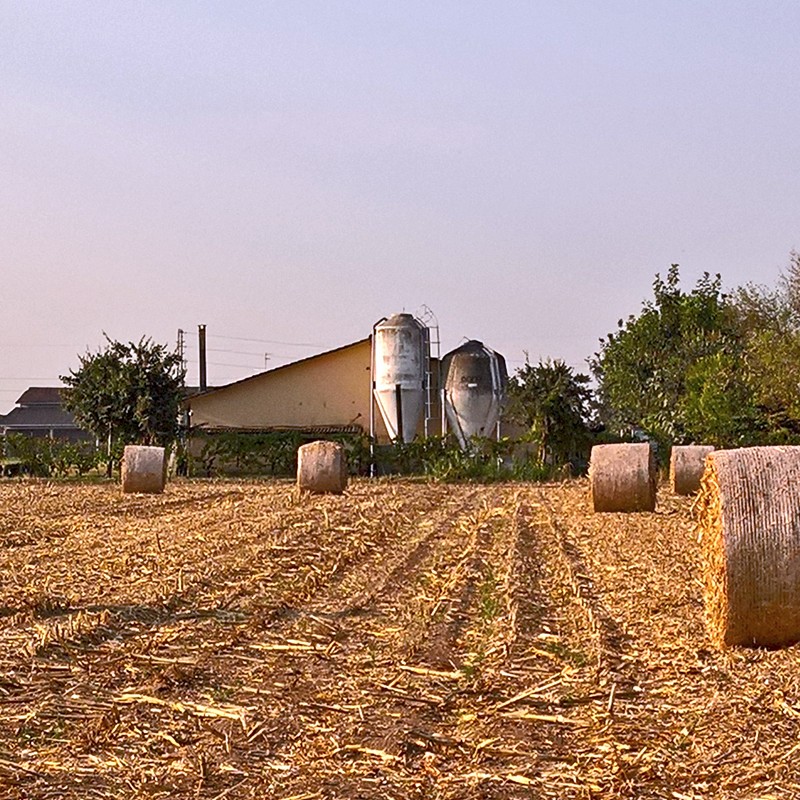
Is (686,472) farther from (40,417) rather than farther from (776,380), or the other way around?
(40,417)

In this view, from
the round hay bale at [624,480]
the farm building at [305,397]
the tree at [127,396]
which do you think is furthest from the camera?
the farm building at [305,397]

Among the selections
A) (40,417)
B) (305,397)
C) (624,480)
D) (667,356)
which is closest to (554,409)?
(667,356)

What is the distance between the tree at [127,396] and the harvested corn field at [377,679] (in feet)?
82.9

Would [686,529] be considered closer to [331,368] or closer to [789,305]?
[789,305]

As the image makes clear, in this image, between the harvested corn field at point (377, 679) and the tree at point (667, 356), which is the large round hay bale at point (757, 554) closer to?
the harvested corn field at point (377, 679)

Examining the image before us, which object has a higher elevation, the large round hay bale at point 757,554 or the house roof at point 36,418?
the house roof at point 36,418

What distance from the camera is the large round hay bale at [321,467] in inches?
1012

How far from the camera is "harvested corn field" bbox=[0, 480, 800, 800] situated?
537cm

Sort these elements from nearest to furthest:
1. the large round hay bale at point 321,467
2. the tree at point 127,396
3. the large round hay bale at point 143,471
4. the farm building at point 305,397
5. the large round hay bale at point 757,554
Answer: the large round hay bale at point 757,554 → the large round hay bale at point 321,467 → the large round hay bale at point 143,471 → the tree at point 127,396 → the farm building at point 305,397

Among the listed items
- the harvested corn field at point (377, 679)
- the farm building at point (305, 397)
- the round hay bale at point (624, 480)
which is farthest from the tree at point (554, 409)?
the harvested corn field at point (377, 679)

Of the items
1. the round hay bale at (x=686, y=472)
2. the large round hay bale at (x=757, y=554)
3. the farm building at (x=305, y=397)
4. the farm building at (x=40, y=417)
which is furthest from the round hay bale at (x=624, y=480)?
the farm building at (x=40, y=417)

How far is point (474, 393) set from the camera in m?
46.8

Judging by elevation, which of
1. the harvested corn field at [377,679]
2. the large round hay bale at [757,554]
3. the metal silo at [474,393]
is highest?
the metal silo at [474,393]

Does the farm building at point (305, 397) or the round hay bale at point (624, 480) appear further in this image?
the farm building at point (305, 397)
